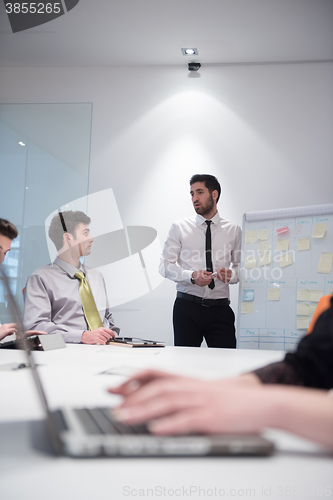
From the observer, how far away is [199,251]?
2.99 metres

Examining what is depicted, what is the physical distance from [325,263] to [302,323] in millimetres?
440

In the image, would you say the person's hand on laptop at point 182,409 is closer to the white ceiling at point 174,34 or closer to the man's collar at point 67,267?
the man's collar at point 67,267

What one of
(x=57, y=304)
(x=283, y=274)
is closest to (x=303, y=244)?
(x=283, y=274)

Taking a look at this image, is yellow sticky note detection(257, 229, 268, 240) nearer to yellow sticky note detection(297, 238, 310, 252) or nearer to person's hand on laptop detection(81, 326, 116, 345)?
yellow sticky note detection(297, 238, 310, 252)

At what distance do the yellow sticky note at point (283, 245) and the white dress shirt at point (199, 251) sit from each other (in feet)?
1.03

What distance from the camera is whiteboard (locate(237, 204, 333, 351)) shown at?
2705 millimetres

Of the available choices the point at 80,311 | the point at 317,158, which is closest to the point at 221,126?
the point at 317,158

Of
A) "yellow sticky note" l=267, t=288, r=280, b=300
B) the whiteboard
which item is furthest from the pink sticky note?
"yellow sticky note" l=267, t=288, r=280, b=300

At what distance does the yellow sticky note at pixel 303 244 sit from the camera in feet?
9.04

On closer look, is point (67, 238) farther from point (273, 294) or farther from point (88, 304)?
point (273, 294)

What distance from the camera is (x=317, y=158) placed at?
11.1 feet

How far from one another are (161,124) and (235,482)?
3464 mm

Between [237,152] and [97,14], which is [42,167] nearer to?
[97,14]

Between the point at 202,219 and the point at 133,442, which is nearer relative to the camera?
the point at 133,442
